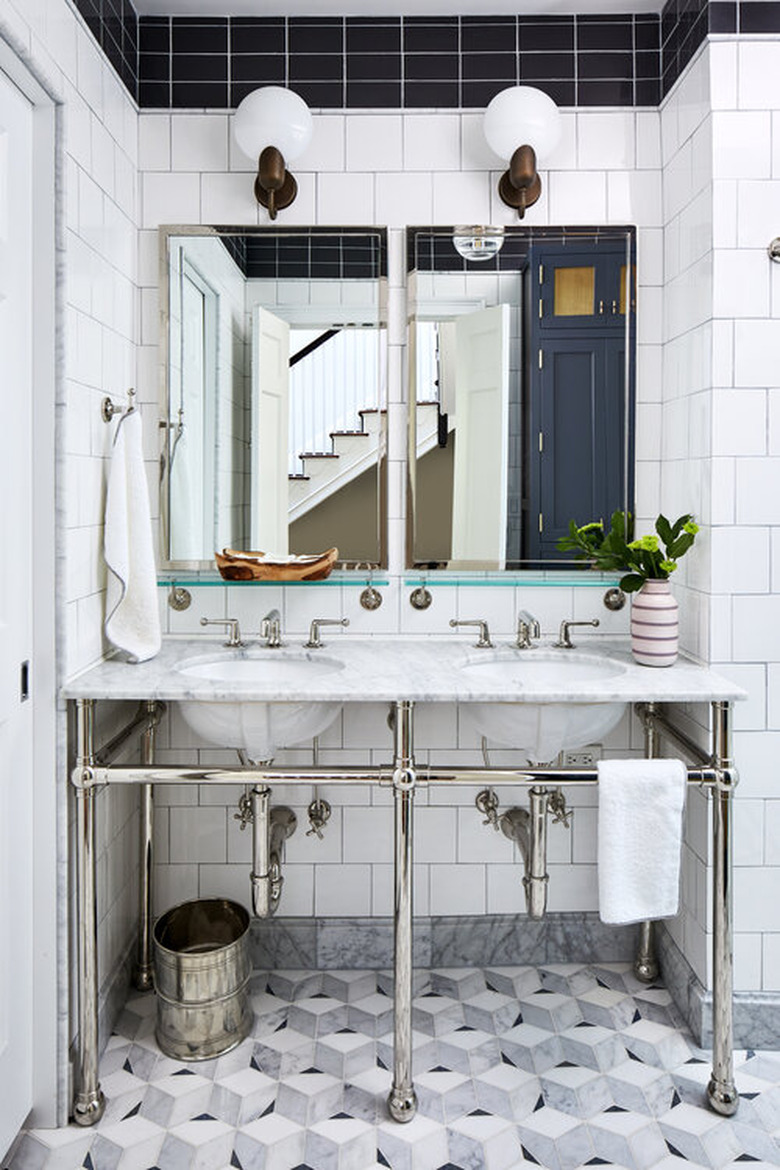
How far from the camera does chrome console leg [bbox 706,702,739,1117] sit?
1829 mm

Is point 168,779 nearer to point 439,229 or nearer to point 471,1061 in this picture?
point 471,1061

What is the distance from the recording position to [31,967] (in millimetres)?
1794

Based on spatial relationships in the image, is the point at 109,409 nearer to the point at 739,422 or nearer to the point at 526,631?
the point at 526,631

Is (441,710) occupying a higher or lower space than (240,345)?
lower

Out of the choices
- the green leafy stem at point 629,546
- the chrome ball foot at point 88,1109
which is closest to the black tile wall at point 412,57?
the green leafy stem at point 629,546

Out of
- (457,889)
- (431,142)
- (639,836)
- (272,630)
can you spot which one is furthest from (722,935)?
(431,142)

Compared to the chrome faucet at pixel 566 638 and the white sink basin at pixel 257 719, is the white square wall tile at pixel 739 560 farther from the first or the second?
the white sink basin at pixel 257 719

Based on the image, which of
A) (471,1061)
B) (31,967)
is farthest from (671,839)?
(31,967)

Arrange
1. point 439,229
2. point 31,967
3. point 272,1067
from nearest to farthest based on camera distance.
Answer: point 31,967 < point 272,1067 < point 439,229

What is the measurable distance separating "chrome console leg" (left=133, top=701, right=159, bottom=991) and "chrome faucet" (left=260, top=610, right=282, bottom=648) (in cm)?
36

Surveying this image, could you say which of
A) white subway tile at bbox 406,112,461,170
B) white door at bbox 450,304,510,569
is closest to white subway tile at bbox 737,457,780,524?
white door at bbox 450,304,510,569

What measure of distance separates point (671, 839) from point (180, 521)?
1.46 meters

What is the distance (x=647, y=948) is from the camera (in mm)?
2365

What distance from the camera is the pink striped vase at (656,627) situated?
2.05 meters
